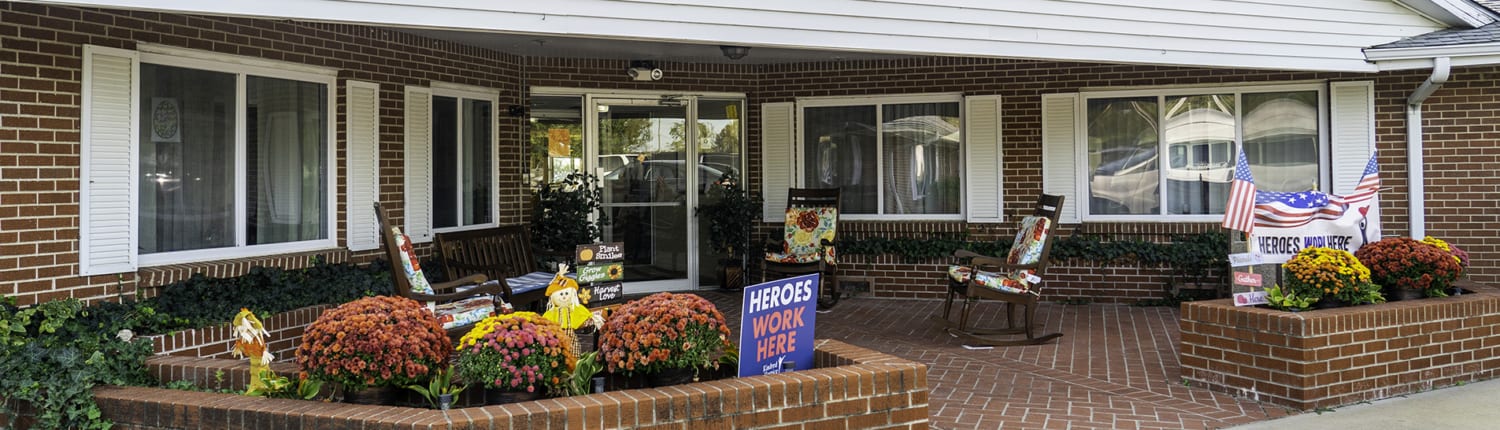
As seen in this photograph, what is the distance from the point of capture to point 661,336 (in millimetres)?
3902

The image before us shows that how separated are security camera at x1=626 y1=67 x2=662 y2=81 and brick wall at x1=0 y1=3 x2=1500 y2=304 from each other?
0.14 m

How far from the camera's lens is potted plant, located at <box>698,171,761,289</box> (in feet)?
32.9

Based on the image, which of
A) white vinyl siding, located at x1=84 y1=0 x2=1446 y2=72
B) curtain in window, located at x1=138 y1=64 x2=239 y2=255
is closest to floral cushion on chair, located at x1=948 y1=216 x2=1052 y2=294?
white vinyl siding, located at x1=84 y1=0 x2=1446 y2=72

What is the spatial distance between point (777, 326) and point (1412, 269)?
412cm

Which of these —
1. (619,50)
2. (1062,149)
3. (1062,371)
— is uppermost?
(619,50)

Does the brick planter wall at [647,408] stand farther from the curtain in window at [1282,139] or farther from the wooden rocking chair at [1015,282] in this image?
the curtain in window at [1282,139]

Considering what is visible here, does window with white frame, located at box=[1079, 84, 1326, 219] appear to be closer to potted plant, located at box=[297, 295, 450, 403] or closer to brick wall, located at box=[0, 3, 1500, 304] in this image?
brick wall, located at box=[0, 3, 1500, 304]

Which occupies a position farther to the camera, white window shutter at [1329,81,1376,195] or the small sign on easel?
white window shutter at [1329,81,1376,195]

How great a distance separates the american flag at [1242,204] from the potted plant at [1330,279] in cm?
31

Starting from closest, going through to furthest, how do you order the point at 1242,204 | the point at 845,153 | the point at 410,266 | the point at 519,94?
the point at 1242,204
the point at 410,266
the point at 519,94
the point at 845,153

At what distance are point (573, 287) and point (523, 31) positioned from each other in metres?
1.95

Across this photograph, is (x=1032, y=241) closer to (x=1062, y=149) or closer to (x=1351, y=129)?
(x=1062, y=149)

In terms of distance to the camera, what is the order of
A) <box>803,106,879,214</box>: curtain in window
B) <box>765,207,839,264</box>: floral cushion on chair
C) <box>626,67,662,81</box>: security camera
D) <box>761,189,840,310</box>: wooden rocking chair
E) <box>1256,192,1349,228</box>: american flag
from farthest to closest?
<box>803,106,879,214</box>: curtain in window, <box>626,67,662,81</box>: security camera, <box>765,207,839,264</box>: floral cushion on chair, <box>761,189,840,310</box>: wooden rocking chair, <box>1256,192,1349,228</box>: american flag

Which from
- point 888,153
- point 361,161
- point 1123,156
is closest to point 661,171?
point 888,153
